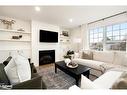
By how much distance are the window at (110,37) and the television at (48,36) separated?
198 centimetres

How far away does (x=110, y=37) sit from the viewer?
3.69 m

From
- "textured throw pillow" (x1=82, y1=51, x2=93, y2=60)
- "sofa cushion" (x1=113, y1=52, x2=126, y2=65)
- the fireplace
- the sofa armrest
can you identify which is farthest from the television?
the sofa armrest

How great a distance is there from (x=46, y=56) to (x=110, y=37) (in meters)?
3.22

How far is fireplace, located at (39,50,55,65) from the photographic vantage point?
438cm

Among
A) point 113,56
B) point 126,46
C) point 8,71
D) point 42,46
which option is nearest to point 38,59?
point 42,46

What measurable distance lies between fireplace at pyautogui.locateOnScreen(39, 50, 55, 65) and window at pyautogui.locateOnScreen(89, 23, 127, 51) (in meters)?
2.20

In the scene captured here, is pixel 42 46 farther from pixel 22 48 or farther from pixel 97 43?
pixel 97 43

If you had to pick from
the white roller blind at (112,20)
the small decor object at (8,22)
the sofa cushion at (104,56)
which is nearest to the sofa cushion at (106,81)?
the sofa cushion at (104,56)

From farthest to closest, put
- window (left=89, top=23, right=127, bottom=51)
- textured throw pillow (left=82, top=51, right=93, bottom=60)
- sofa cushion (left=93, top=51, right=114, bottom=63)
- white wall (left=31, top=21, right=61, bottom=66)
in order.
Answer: white wall (left=31, top=21, right=61, bottom=66) < textured throw pillow (left=82, top=51, right=93, bottom=60) < window (left=89, top=23, right=127, bottom=51) < sofa cushion (left=93, top=51, right=114, bottom=63)

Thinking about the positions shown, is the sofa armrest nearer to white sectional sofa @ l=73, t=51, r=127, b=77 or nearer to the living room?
the living room

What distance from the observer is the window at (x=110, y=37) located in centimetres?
332

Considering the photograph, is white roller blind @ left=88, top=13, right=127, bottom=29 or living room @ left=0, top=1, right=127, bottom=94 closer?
living room @ left=0, top=1, right=127, bottom=94

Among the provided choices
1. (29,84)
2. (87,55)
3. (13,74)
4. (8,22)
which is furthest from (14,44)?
(29,84)
